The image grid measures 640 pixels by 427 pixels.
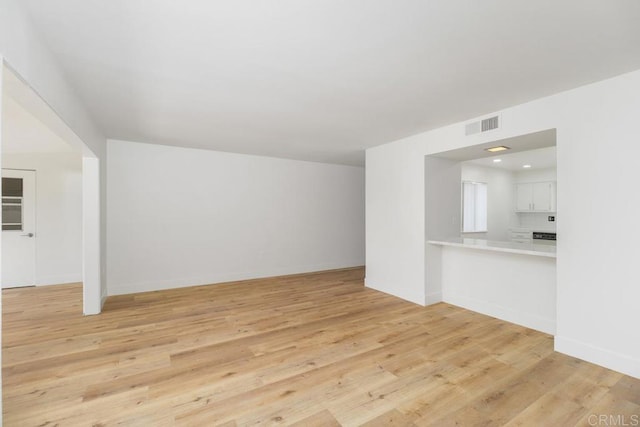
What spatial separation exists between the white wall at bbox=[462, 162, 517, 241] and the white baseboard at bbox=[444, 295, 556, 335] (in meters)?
3.11

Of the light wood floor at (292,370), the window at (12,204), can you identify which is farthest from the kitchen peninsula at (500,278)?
the window at (12,204)

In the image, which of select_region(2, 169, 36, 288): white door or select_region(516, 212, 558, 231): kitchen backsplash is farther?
select_region(516, 212, 558, 231): kitchen backsplash

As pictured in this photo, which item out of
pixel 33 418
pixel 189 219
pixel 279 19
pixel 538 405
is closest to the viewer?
pixel 279 19

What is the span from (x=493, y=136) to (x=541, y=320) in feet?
7.17

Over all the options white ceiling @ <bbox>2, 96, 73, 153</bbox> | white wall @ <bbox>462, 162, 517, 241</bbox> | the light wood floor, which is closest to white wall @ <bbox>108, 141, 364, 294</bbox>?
white ceiling @ <bbox>2, 96, 73, 153</bbox>

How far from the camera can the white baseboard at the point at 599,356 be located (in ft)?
8.14

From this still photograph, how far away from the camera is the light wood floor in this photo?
79.9 inches

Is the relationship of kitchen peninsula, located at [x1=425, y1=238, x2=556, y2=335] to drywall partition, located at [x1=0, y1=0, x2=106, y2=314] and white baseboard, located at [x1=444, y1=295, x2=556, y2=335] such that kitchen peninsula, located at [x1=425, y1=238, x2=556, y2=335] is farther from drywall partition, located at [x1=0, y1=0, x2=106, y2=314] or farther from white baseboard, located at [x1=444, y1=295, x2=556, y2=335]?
drywall partition, located at [x1=0, y1=0, x2=106, y2=314]

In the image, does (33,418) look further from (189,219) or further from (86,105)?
(189,219)

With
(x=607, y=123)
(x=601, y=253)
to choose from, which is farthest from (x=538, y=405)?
(x=607, y=123)

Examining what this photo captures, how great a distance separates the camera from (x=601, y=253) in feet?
8.70

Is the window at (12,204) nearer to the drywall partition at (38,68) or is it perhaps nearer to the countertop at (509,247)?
the drywall partition at (38,68)
